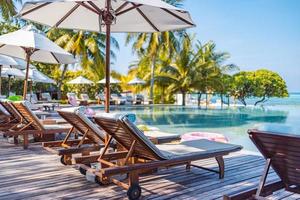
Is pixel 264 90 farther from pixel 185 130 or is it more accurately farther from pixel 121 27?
pixel 121 27

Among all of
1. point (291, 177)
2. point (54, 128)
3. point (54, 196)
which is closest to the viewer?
point (291, 177)

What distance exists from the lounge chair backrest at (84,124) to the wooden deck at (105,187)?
507mm

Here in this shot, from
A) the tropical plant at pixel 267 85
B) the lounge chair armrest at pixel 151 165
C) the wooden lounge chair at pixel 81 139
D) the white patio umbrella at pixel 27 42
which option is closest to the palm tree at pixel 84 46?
the tropical plant at pixel 267 85

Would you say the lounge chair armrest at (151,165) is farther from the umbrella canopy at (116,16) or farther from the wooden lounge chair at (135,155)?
the umbrella canopy at (116,16)

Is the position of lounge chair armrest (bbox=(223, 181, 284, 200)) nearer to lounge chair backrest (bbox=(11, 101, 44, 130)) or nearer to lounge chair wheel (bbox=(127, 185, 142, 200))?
lounge chair wheel (bbox=(127, 185, 142, 200))

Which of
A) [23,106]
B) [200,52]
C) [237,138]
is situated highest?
[200,52]

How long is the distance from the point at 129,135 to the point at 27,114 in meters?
2.96

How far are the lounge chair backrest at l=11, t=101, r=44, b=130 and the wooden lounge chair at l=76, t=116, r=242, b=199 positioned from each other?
2.18 meters

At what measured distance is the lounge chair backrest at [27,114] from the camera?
516cm

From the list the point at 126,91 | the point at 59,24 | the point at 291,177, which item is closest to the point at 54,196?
the point at 291,177

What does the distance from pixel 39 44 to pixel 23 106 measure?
1350mm

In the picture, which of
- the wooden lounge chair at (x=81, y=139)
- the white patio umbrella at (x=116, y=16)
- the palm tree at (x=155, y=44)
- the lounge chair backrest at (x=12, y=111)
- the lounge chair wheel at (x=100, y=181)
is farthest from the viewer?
the palm tree at (x=155, y=44)

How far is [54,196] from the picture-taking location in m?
3.04

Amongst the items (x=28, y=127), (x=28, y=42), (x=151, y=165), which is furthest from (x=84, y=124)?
(x=28, y=42)
